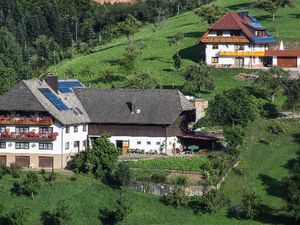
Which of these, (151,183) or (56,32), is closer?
(151,183)

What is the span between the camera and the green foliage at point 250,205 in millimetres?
71375

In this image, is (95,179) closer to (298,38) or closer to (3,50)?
(298,38)

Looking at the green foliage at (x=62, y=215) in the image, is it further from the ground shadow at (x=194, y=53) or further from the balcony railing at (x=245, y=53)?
the ground shadow at (x=194, y=53)

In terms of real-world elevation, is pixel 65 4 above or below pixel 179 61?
above

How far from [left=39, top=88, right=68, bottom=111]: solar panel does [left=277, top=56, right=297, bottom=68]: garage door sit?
123 ft

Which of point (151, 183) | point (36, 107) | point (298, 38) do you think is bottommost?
point (151, 183)

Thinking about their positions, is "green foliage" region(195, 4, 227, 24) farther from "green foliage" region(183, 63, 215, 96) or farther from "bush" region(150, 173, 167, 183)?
"bush" region(150, 173, 167, 183)

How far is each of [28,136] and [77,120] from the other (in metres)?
5.08

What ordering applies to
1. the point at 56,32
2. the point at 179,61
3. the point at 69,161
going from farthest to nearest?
the point at 56,32, the point at 179,61, the point at 69,161

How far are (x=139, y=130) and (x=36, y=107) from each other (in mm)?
9928

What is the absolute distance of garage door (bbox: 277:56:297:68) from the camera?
113 m

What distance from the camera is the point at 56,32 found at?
538 ft

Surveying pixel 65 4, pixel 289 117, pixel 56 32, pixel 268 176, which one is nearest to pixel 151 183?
pixel 268 176

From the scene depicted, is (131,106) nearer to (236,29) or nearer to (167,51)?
(236,29)
